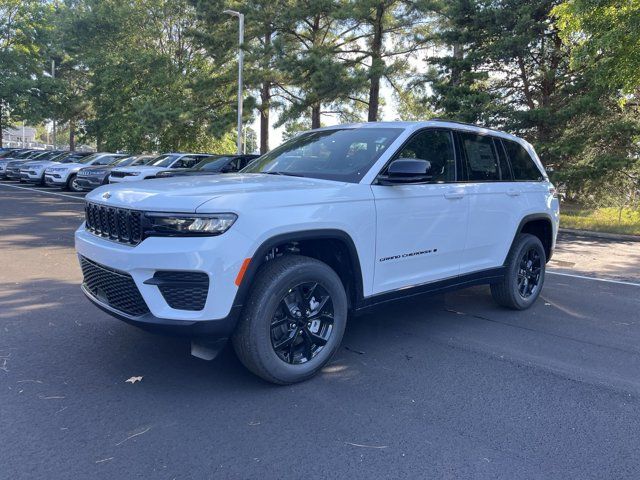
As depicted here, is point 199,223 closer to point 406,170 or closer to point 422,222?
point 406,170

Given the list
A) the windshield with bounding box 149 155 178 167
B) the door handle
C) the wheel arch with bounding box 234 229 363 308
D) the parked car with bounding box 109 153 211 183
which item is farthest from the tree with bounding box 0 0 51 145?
the wheel arch with bounding box 234 229 363 308

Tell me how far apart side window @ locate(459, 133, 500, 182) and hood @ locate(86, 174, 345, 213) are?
173 centimetres

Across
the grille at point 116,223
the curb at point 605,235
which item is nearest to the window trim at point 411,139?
the grille at point 116,223

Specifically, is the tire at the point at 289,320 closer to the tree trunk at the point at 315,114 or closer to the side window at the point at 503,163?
the side window at the point at 503,163

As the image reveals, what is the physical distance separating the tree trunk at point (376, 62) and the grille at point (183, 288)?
18.6m

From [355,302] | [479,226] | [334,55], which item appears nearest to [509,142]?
[479,226]

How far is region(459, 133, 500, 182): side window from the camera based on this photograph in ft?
16.6

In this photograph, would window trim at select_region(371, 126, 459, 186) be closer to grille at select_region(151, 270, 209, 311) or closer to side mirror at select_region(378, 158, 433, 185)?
side mirror at select_region(378, 158, 433, 185)

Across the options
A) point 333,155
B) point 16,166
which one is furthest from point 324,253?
point 16,166

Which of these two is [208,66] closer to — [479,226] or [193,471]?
[479,226]

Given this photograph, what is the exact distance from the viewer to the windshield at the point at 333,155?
421 cm

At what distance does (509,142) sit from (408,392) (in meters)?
3.28

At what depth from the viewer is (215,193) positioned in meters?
3.40

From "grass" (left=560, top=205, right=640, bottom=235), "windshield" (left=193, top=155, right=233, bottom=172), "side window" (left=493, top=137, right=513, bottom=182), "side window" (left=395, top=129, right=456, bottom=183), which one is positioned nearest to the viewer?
"side window" (left=395, top=129, right=456, bottom=183)
